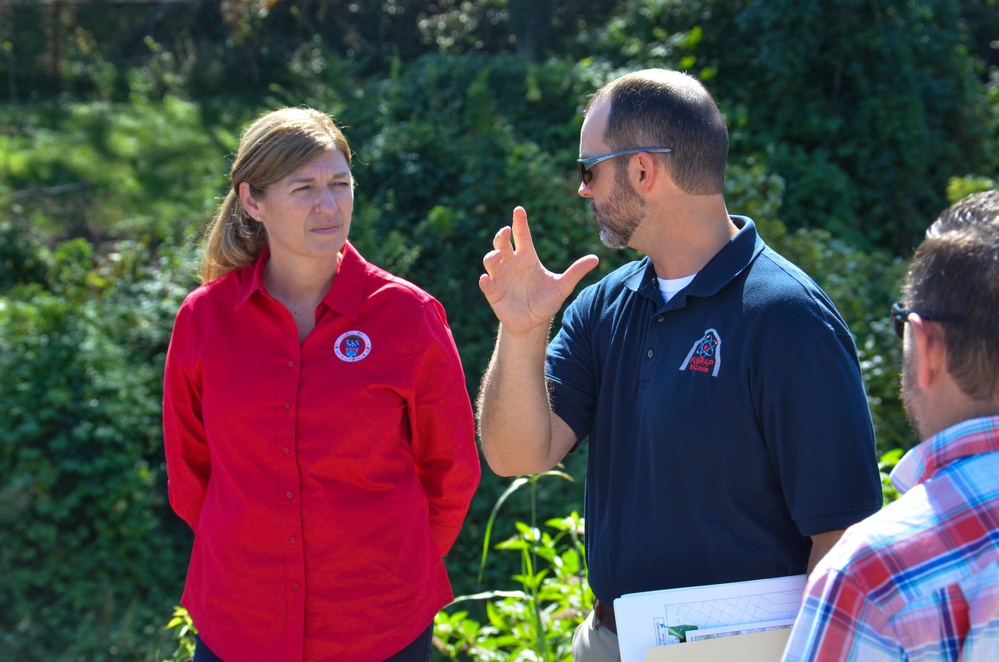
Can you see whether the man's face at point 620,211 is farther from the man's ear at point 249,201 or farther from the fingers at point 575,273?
the man's ear at point 249,201

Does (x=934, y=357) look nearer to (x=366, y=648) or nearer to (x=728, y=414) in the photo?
(x=728, y=414)

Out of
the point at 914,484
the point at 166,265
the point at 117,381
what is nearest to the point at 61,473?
the point at 117,381

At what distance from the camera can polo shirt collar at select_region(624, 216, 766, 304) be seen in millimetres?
2119

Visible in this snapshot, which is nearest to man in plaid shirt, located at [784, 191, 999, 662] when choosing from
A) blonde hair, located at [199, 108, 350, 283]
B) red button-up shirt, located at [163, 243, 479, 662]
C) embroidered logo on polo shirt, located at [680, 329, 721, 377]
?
embroidered logo on polo shirt, located at [680, 329, 721, 377]

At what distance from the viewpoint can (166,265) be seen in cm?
698

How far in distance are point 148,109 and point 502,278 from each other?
32.1 feet

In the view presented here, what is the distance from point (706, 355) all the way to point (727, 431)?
17 cm

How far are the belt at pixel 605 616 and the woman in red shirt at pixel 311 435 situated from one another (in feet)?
1.75

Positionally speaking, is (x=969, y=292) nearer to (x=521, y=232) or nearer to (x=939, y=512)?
(x=939, y=512)

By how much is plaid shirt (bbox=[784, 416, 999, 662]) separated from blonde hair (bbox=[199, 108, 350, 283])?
75.2 inches

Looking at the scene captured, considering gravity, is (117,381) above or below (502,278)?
below

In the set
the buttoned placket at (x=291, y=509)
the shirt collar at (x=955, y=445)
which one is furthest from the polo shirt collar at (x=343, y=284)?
the shirt collar at (x=955, y=445)

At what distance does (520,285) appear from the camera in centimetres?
223

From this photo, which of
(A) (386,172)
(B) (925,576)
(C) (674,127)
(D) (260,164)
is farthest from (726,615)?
(A) (386,172)
